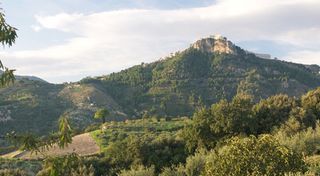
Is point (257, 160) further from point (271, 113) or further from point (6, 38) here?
point (271, 113)

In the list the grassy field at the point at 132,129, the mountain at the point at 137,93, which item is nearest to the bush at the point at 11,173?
the grassy field at the point at 132,129

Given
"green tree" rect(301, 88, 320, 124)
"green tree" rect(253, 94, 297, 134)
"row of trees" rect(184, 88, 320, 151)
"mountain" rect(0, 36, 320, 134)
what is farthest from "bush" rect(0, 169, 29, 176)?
"mountain" rect(0, 36, 320, 134)

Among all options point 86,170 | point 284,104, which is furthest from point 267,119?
point 86,170

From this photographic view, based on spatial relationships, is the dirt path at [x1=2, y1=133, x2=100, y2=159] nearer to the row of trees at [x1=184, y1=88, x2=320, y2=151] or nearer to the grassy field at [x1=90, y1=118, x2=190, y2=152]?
the grassy field at [x1=90, y1=118, x2=190, y2=152]

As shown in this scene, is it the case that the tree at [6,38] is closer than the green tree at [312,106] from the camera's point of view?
Yes

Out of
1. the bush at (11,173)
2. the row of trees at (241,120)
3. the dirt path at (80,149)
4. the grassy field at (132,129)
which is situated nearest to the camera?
the bush at (11,173)

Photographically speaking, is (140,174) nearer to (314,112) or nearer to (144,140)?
(144,140)

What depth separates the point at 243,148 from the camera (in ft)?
101

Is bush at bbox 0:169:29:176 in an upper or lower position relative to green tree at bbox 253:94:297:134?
lower

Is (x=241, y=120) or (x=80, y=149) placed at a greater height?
(x=241, y=120)

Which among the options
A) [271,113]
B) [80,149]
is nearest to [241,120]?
[271,113]

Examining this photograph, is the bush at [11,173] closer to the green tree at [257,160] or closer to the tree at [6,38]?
the green tree at [257,160]

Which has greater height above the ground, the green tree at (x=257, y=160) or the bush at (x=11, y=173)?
the green tree at (x=257, y=160)

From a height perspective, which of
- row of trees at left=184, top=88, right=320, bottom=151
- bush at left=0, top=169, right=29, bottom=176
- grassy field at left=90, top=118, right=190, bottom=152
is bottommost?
grassy field at left=90, top=118, right=190, bottom=152
